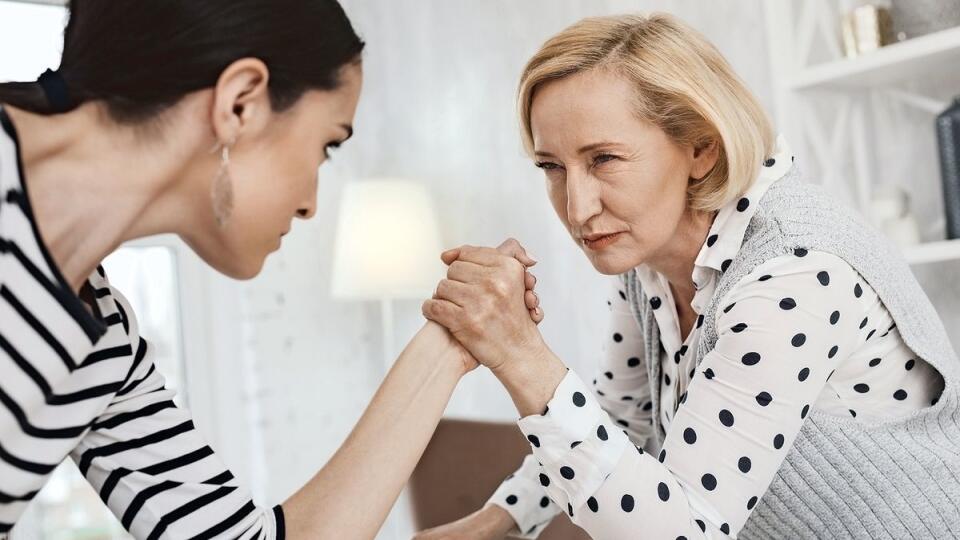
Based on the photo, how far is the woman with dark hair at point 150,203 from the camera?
0.80 m

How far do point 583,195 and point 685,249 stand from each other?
0.61ft

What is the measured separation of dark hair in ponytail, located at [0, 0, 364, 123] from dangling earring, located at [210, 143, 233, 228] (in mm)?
69

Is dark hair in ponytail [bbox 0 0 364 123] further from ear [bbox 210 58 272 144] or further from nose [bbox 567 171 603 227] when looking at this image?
nose [bbox 567 171 603 227]

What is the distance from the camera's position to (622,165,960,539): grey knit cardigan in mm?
1226

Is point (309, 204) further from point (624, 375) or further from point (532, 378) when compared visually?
point (624, 375)

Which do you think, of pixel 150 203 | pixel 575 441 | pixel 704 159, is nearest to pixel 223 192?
pixel 150 203

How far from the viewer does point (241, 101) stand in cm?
84

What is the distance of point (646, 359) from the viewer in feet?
5.29

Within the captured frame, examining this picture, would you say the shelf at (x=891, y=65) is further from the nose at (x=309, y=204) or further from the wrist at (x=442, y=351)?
the nose at (x=309, y=204)

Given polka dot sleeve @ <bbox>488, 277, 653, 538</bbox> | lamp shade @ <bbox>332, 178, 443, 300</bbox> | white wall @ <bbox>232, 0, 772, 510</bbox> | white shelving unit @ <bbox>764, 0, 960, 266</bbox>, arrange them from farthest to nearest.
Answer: lamp shade @ <bbox>332, 178, 443, 300</bbox> < white wall @ <bbox>232, 0, 772, 510</bbox> < white shelving unit @ <bbox>764, 0, 960, 266</bbox> < polka dot sleeve @ <bbox>488, 277, 653, 538</bbox>

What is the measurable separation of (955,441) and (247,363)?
8.42ft

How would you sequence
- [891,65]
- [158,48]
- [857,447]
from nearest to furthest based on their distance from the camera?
[158,48]
[857,447]
[891,65]

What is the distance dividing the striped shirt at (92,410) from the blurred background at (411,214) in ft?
4.47

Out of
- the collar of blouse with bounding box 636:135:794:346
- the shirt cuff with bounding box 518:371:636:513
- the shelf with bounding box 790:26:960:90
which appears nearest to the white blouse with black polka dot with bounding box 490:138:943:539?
the shirt cuff with bounding box 518:371:636:513
